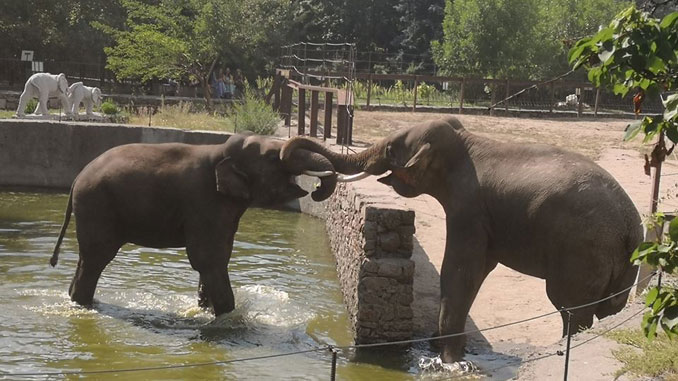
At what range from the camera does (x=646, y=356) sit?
7363 millimetres

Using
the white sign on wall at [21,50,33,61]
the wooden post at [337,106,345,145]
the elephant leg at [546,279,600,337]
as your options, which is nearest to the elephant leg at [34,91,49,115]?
the wooden post at [337,106,345,145]

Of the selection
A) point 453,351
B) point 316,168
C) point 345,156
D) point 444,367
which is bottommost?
point 444,367

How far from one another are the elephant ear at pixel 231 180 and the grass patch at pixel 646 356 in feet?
14.6

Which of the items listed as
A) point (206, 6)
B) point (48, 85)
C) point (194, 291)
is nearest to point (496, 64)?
point (206, 6)

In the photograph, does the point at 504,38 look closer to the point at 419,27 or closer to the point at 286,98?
the point at 419,27

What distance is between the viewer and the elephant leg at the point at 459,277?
966cm

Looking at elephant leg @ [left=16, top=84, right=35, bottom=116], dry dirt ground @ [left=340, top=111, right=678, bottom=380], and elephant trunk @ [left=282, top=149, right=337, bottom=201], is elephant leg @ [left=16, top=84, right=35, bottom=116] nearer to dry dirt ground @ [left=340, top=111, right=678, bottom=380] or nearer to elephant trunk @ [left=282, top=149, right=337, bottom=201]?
dry dirt ground @ [left=340, top=111, right=678, bottom=380]

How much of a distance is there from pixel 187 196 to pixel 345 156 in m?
1.78

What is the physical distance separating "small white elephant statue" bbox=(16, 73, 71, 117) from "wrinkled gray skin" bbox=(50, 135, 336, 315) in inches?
547

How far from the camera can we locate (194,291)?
13.0m

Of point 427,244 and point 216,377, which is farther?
point 427,244

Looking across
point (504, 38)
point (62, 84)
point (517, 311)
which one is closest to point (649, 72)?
point (517, 311)

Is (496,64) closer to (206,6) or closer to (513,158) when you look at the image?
(206,6)

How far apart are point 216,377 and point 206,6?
2733 centimetres
